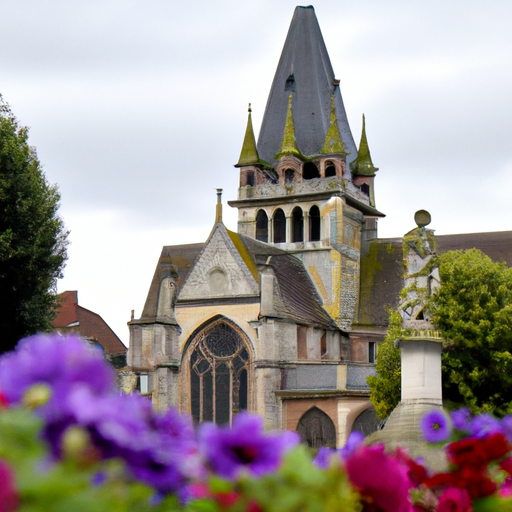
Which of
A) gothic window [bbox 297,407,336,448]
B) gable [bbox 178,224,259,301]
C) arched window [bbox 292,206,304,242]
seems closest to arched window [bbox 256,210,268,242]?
arched window [bbox 292,206,304,242]

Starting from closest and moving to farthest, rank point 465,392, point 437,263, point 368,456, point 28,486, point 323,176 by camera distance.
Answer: point 28,486, point 368,456, point 465,392, point 437,263, point 323,176

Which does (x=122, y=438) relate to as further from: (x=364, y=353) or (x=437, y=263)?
(x=364, y=353)

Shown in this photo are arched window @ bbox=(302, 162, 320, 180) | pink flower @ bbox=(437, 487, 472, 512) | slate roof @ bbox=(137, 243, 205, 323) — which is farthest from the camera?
arched window @ bbox=(302, 162, 320, 180)

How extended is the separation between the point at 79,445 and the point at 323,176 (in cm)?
4274

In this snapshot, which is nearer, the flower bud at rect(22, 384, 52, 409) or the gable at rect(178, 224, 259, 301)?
the flower bud at rect(22, 384, 52, 409)

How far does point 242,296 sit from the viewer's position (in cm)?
3888

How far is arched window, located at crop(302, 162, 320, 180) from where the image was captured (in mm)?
46312

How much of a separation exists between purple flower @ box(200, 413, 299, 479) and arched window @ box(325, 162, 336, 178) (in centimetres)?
4254

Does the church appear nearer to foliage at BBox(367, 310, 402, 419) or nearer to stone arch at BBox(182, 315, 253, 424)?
stone arch at BBox(182, 315, 253, 424)

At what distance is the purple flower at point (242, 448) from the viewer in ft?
8.44

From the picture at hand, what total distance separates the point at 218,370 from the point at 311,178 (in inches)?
445

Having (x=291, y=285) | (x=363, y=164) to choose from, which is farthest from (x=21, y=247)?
(x=363, y=164)

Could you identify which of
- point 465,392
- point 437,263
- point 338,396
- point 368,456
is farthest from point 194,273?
point 368,456

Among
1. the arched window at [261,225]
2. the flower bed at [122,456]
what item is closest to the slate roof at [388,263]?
the arched window at [261,225]
